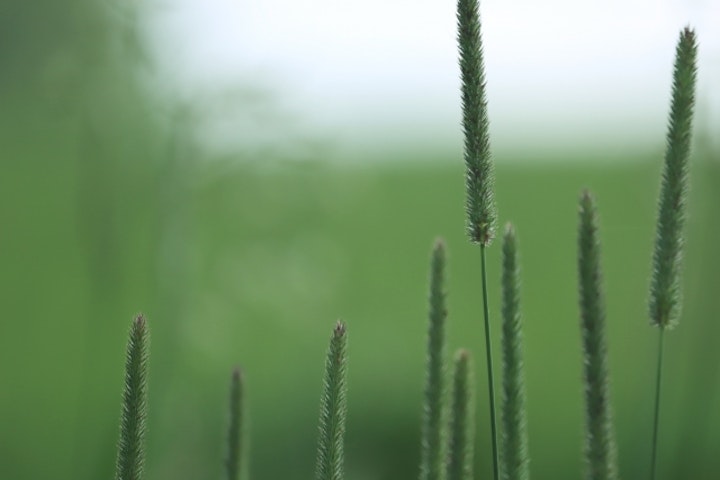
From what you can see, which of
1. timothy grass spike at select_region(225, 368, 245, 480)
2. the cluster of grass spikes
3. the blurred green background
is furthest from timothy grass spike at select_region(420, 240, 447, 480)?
the blurred green background

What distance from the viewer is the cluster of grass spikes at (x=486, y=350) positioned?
54cm

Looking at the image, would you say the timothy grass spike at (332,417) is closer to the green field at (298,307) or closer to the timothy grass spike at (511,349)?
the timothy grass spike at (511,349)

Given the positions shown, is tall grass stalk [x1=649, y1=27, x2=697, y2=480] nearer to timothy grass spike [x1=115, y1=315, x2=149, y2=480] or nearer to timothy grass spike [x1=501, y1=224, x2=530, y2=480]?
timothy grass spike [x1=501, y1=224, x2=530, y2=480]

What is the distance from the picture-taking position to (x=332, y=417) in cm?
55

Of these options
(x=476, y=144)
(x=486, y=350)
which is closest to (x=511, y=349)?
(x=486, y=350)

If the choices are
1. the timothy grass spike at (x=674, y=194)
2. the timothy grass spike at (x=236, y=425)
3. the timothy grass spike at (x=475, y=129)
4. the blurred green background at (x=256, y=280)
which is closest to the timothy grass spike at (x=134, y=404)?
the timothy grass spike at (x=236, y=425)

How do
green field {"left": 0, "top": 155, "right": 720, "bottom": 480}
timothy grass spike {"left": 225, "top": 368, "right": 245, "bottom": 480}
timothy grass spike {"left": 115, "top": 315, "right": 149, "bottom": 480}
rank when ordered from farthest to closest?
green field {"left": 0, "top": 155, "right": 720, "bottom": 480} → timothy grass spike {"left": 225, "top": 368, "right": 245, "bottom": 480} → timothy grass spike {"left": 115, "top": 315, "right": 149, "bottom": 480}

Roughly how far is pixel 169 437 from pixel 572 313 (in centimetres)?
149

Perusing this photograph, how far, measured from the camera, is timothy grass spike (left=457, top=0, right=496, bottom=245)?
584 mm

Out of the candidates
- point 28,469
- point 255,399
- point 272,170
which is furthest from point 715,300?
point 28,469

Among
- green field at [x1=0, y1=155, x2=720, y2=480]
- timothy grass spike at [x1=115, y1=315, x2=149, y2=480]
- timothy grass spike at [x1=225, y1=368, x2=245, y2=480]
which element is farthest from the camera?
green field at [x1=0, y1=155, x2=720, y2=480]

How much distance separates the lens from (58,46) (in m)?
2.22

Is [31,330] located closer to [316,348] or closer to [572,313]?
[316,348]

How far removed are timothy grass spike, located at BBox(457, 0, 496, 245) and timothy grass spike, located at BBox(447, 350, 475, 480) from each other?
8 cm
